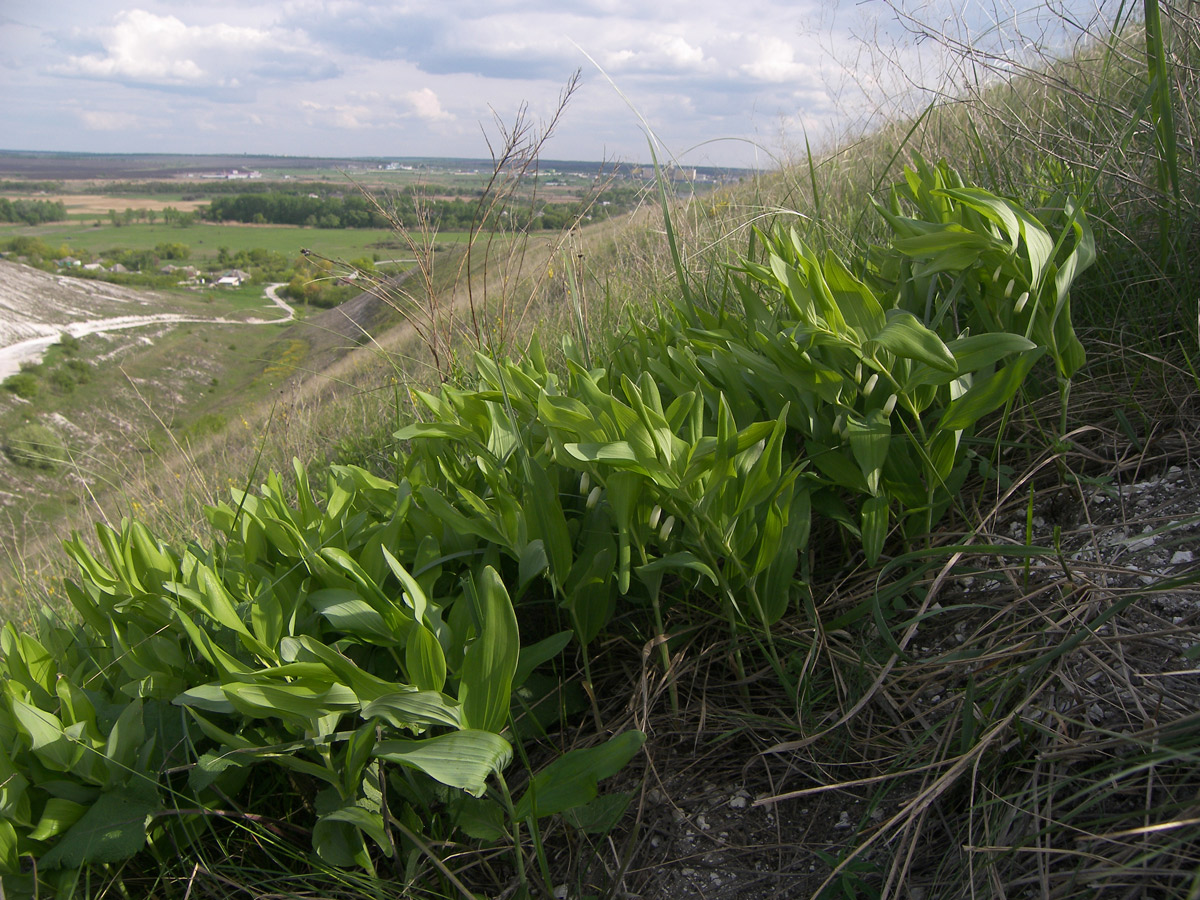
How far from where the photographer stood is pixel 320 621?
1.16 meters

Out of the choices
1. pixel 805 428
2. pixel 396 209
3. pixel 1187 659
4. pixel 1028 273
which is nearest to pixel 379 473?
pixel 396 209

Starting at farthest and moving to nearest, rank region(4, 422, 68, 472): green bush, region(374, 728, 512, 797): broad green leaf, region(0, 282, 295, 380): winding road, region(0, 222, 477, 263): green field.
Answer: region(0, 222, 477, 263): green field
region(0, 282, 295, 380): winding road
region(4, 422, 68, 472): green bush
region(374, 728, 512, 797): broad green leaf

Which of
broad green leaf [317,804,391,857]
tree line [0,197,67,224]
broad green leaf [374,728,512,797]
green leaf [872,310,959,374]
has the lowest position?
broad green leaf [317,804,391,857]

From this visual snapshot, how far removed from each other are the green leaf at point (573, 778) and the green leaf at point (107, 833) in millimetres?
551

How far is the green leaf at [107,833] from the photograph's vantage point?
99cm

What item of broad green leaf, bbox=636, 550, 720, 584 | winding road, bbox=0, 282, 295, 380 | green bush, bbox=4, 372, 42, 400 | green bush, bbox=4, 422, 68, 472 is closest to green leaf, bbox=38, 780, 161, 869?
broad green leaf, bbox=636, 550, 720, 584

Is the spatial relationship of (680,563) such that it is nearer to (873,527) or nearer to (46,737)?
(873,527)

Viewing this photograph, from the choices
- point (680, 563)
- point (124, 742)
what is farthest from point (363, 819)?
point (680, 563)

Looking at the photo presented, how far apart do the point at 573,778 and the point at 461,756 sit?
6.8 inches

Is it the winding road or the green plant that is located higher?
the green plant

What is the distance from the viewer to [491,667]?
91 cm

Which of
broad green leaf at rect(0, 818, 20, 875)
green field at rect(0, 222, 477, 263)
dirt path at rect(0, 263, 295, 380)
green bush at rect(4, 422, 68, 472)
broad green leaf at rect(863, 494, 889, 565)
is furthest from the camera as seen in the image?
green field at rect(0, 222, 477, 263)

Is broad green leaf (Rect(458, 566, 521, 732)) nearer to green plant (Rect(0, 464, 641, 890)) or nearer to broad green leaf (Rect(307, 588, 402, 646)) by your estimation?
green plant (Rect(0, 464, 641, 890))

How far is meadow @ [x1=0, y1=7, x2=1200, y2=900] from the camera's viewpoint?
894 mm
